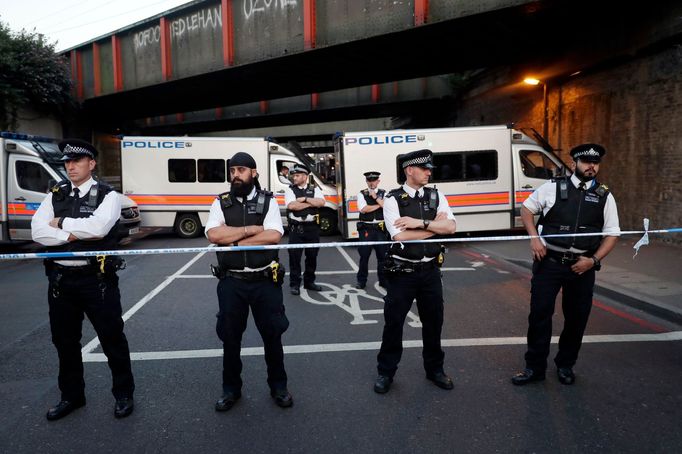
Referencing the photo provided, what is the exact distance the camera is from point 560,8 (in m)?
10.5

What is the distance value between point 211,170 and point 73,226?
10557 millimetres

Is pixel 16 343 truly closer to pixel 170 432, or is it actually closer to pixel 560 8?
pixel 170 432

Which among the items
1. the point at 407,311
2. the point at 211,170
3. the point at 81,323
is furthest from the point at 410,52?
the point at 81,323

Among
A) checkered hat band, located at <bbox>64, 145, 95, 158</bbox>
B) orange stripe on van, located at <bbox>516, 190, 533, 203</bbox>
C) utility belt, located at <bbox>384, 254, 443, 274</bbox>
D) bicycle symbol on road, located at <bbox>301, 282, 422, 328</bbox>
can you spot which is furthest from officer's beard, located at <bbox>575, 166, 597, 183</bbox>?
orange stripe on van, located at <bbox>516, 190, 533, 203</bbox>

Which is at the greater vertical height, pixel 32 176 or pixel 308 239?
pixel 32 176

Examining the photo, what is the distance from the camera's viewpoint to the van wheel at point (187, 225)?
13586 mm

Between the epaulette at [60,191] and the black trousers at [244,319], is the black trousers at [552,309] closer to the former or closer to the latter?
the black trousers at [244,319]

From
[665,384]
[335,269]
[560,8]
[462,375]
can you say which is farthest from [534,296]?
[560,8]

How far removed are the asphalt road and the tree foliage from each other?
1288cm

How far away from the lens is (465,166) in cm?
1148

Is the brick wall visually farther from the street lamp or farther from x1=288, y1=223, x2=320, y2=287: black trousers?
x1=288, y1=223, x2=320, y2=287: black trousers

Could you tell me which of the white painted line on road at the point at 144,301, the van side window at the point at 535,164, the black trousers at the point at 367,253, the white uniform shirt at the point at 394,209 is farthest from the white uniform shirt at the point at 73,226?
the van side window at the point at 535,164

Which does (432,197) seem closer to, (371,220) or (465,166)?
(371,220)

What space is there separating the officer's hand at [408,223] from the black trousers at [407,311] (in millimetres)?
375
